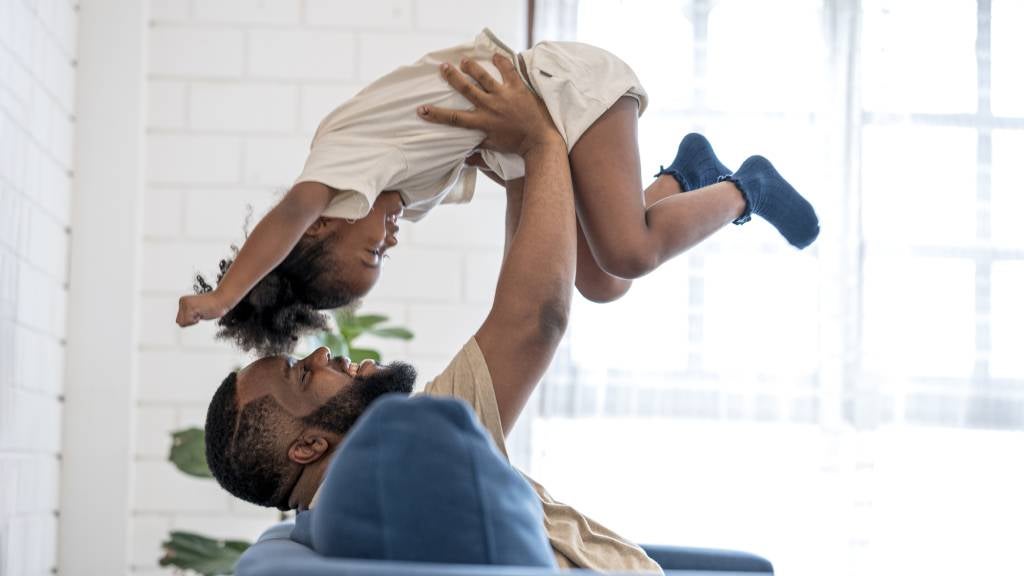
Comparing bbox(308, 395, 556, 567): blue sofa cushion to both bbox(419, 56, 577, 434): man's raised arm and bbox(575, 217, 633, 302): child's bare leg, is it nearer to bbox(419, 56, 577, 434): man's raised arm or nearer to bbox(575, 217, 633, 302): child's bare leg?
bbox(419, 56, 577, 434): man's raised arm

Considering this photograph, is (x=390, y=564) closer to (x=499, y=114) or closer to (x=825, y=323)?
(x=499, y=114)

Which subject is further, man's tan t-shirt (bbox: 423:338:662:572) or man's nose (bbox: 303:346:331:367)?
man's nose (bbox: 303:346:331:367)

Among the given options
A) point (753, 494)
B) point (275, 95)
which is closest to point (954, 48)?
point (753, 494)

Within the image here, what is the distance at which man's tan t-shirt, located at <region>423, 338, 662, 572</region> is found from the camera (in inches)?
73.0

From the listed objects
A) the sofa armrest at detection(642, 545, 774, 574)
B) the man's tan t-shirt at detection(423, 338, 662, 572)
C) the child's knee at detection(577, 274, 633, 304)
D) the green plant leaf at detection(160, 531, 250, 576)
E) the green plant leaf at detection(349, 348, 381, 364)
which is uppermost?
the child's knee at detection(577, 274, 633, 304)

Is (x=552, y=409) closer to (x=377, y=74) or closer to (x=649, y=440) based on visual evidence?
(x=649, y=440)

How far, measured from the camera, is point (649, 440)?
13.5 ft

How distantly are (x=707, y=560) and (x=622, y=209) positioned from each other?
2.02 feet

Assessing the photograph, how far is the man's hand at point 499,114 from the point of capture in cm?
218

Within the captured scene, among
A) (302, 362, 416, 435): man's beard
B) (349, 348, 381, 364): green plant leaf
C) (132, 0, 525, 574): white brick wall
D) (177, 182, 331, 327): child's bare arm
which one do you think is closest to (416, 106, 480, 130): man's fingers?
(177, 182, 331, 327): child's bare arm

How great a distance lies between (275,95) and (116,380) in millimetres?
1026

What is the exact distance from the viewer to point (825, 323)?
13.6ft

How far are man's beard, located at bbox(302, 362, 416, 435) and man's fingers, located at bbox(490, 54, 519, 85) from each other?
21.9 inches

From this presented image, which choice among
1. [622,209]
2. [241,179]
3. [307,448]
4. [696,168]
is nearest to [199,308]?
A: [307,448]
